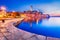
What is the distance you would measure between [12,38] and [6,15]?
1.18 metres

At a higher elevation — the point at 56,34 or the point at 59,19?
the point at 59,19

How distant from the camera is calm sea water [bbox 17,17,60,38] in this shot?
1.99 m

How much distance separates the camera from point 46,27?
83.3 inches

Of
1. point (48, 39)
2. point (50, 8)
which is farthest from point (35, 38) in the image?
point (50, 8)

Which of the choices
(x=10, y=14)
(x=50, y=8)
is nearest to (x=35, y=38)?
(x=50, y=8)

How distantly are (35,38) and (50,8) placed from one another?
34.5 inches

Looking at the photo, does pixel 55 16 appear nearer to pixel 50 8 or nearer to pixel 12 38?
pixel 50 8

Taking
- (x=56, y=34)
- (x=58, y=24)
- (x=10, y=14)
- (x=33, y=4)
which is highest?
(x=33, y=4)

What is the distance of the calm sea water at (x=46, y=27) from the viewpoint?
6.54 ft

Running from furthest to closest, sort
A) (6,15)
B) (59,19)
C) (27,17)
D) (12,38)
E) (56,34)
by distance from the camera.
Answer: (6,15) < (27,17) < (59,19) < (56,34) < (12,38)

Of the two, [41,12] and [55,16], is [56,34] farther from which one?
[41,12]

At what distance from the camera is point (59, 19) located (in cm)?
213

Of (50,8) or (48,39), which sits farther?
(50,8)

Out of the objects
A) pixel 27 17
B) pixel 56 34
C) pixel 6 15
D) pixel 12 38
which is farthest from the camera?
pixel 6 15
